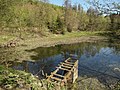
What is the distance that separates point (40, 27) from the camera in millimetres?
71562

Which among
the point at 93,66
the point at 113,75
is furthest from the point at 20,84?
the point at 93,66

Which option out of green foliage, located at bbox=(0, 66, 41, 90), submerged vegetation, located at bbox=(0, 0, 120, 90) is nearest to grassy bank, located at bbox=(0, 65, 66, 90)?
green foliage, located at bbox=(0, 66, 41, 90)

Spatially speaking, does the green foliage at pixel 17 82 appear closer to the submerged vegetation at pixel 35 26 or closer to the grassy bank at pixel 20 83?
the grassy bank at pixel 20 83

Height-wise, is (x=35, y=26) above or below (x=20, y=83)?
above

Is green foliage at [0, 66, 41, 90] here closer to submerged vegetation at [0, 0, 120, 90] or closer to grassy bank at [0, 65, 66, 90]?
grassy bank at [0, 65, 66, 90]

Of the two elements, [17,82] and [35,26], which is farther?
[35,26]

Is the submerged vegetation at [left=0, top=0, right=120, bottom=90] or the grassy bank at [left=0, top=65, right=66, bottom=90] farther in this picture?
the submerged vegetation at [left=0, top=0, right=120, bottom=90]

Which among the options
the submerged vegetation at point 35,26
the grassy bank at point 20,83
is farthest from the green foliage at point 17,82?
the submerged vegetation at point 35,26

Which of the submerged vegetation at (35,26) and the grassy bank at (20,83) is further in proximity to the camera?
the submerged vegetation at (35,26)

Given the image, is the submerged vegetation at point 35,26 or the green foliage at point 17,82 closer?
the green foliage at point 17,82

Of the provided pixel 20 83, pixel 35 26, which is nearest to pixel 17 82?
pixel 20 83

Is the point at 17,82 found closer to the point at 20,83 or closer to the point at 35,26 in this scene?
the point at 20,83

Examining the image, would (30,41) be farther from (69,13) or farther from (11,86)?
(11,86)

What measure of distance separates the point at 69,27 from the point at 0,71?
6972 cm
